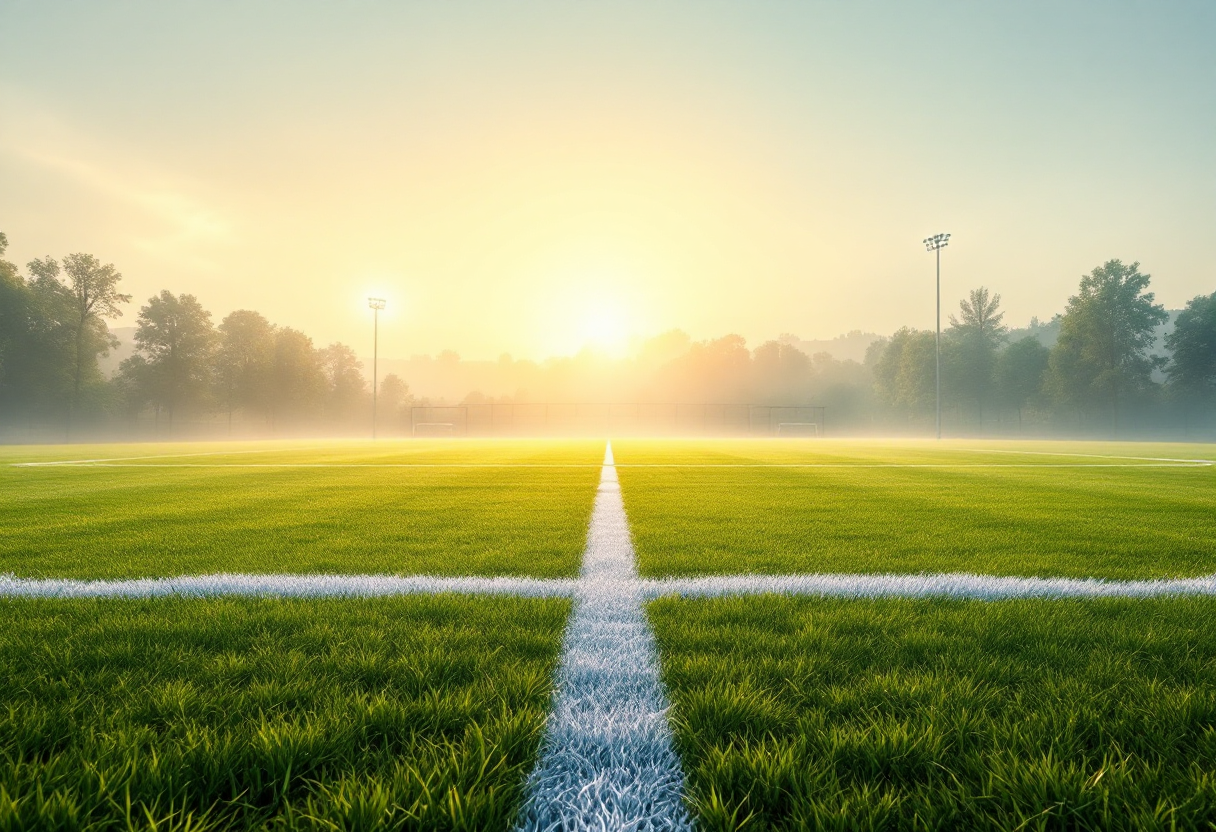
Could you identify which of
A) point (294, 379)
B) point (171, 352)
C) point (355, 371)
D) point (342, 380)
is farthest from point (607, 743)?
point (355, 371)

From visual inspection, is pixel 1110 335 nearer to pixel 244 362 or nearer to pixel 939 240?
pixel 939 240

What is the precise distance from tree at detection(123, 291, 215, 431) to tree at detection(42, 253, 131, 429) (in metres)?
6.26

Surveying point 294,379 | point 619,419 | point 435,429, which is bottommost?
point 435,429

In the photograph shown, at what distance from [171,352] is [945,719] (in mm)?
64819

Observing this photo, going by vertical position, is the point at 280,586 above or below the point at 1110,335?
below

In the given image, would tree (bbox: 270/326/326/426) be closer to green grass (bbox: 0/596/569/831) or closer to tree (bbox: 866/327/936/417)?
tree (bbox: 866/327/936/417)

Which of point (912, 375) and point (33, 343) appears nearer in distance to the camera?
point (33, 343)

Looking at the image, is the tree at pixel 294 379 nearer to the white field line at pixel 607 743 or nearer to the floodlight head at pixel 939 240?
the floodlight head at pixel 939 240

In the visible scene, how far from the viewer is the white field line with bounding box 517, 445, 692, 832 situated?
3.74ft

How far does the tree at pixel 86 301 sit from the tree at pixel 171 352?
6.26m

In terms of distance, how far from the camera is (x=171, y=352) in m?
53.1

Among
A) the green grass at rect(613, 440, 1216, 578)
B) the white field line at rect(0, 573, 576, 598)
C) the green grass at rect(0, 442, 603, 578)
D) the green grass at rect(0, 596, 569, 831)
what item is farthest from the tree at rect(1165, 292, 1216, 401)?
the green grass at rect(0, 596, 569, 831)

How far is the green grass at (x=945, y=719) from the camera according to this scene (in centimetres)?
110

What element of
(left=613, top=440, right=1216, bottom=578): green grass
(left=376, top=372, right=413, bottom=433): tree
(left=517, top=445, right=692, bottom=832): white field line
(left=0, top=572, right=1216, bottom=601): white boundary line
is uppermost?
(left=376, top=372, right=413, bottom=433): tree
